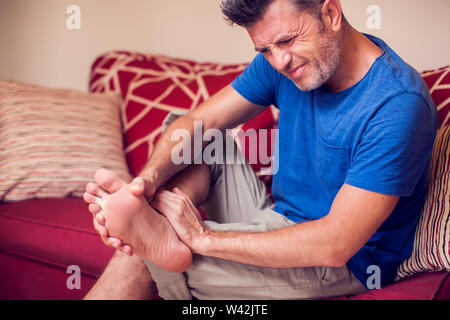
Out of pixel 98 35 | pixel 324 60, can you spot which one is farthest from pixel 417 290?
pixel 98 35

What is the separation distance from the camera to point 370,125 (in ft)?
2.85

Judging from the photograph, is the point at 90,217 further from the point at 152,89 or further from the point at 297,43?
the point at 297,43

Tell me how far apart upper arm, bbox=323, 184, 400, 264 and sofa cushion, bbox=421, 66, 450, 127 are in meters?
0.48

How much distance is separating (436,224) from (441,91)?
0.45 meters

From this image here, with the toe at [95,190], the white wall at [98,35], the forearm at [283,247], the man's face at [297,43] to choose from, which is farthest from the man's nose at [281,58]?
the white wall at [98,35]

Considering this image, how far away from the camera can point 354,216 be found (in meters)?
0.83

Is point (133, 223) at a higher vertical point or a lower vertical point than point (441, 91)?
lower

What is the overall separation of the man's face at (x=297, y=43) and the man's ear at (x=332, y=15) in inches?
0.6

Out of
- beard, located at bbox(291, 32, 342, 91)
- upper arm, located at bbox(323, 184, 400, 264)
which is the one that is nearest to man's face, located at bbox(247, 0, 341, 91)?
beard, located at bbox(291, 32, 342, 91)

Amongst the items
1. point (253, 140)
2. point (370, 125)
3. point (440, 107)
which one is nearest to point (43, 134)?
point (253, 140)

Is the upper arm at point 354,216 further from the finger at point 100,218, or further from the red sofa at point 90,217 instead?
the finger at point 100,218

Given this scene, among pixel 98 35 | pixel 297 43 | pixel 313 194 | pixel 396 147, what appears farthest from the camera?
pixel 98 35

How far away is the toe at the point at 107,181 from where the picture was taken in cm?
87
